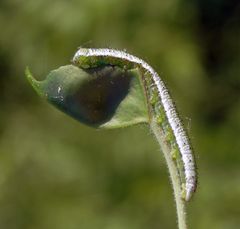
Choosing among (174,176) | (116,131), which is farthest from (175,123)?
(116,131)

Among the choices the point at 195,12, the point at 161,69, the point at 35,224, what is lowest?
the point at 35,224

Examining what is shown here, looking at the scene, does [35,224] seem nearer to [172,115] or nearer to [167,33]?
[167,33]

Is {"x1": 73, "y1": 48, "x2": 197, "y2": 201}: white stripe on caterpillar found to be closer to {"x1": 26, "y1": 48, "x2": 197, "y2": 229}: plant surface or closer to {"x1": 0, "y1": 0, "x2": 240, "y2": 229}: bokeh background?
{"x1": 26, "y1": 48, "x2": 197, "y2": 229}: plant surface

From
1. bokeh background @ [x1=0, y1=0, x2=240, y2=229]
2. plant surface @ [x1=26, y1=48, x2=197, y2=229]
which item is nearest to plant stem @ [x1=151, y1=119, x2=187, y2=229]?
plant surface @ [x1=26, y1=48, x2=197, y2=229]

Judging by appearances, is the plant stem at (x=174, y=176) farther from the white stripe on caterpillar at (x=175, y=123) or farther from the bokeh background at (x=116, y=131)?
the bokeh background at (x=116, y=131)

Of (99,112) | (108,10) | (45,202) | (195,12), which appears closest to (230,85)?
(195,12)

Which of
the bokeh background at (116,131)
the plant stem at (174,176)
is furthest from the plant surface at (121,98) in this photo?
the bokeh background at (116,131)
